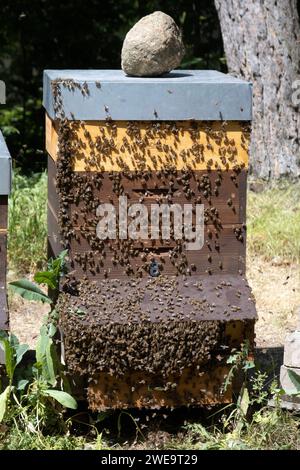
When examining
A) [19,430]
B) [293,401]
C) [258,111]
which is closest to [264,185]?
[258,111]

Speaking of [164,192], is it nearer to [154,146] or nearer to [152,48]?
[154,146]

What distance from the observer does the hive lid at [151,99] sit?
136 inches

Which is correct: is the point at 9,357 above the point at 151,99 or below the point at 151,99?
below

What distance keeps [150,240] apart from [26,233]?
2.51m

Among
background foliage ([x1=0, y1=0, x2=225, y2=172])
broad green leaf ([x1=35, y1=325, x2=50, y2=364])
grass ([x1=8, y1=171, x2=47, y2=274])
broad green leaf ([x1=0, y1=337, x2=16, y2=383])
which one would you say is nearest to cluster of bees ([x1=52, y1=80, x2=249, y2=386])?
broad green leaf ([x1=35, y1=325, x2=50, y2=364])

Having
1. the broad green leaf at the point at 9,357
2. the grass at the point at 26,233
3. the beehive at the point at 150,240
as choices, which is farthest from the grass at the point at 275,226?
the broad green leaf at the point at 9,357

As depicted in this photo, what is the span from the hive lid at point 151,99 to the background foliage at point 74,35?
4.59 m

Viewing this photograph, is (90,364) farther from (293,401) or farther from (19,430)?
(293,401)

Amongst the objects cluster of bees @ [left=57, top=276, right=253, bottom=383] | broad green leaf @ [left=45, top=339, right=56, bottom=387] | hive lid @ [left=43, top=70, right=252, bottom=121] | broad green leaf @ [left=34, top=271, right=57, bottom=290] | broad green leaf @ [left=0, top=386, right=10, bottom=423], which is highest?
hive lid @ [left=43, top=70, right=252, bottom=121]

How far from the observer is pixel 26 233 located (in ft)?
19.6

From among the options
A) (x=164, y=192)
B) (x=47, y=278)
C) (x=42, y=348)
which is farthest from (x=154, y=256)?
(x=42, y=348)

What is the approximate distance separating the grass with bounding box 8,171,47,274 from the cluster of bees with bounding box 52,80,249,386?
2315 millimetres

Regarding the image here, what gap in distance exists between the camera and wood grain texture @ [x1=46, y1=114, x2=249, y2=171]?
11.5 feet

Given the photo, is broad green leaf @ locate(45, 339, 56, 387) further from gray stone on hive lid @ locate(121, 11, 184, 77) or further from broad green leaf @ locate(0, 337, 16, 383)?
gray stone on hive lid @ locate(121, 11, 184, 77)
